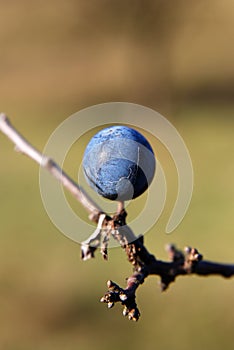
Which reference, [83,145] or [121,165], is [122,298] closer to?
[121,165]

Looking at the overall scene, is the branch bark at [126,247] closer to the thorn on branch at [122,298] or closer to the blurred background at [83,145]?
the thorn on branch at [122,298]

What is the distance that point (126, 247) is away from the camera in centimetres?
73

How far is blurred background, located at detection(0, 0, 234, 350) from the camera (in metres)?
2.94

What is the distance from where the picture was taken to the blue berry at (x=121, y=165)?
0.75 m

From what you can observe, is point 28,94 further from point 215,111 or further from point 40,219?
point 40,219

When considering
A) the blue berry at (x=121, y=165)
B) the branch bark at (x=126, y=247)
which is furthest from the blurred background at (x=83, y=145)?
the blue berry at (x=121, y=165)

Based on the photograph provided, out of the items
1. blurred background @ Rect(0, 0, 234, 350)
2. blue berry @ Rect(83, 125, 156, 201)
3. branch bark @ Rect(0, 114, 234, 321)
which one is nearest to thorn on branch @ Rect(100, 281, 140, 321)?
branch bark @ Rect(0, 114, 234, 321)

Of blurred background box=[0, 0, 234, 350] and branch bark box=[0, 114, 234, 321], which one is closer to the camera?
branch bark box=[0, 114, 234, 321]

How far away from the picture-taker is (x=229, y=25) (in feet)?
22.9

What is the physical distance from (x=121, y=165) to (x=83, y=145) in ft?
16.0

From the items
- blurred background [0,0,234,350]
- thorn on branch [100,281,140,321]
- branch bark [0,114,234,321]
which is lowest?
thorn on branch [100,281,140,321]

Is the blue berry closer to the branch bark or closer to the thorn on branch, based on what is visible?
the branch bark

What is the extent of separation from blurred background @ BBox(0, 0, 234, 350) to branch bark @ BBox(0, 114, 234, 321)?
74.6 inches

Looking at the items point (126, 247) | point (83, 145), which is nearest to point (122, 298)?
point (126, 247)
